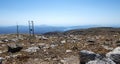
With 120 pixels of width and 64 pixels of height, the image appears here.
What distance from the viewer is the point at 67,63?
14.2 metres

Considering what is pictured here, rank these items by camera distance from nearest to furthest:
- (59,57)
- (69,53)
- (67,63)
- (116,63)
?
(116,63), (67,63), (59,57), (69,53)

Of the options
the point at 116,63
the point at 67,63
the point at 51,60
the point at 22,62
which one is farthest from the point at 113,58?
the point at 22,62

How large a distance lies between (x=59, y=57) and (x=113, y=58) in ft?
17.1

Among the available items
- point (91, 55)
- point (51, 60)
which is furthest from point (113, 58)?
point (51, 60)

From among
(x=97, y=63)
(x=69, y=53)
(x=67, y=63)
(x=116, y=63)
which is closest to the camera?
(x=97, y=63)

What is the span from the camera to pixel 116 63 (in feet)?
39.3

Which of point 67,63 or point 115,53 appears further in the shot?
point 67,63

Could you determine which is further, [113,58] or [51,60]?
[51,60]

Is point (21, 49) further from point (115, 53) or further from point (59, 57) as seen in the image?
point (115, 53)

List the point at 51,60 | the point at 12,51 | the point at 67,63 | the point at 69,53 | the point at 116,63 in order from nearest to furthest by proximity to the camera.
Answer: the point at 116,63, the point at 67,63, the point at 51,60, the point at 69,53, the point at 12,51

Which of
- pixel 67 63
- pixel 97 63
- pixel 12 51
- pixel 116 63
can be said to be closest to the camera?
pixel 97 63

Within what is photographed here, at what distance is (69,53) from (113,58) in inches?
250

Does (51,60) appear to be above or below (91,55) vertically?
below

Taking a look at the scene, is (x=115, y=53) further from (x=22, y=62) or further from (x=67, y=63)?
(x=22, y=62)
